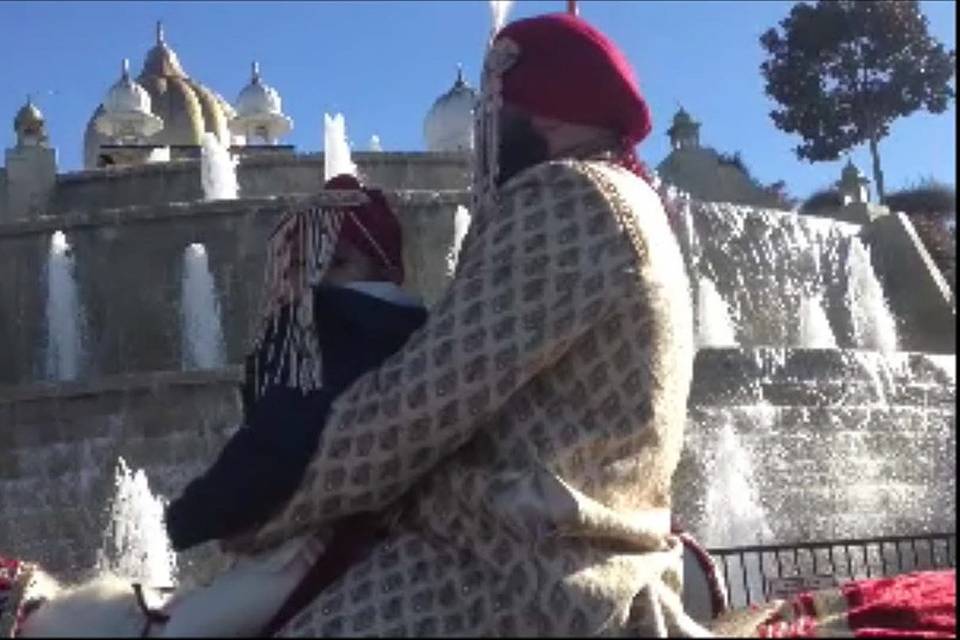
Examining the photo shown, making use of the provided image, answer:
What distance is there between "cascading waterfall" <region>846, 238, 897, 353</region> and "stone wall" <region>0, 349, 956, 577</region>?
473 cm

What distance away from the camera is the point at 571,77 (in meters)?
2.70

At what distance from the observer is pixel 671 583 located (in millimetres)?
2576

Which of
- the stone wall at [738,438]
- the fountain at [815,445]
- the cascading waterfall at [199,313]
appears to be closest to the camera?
the stone wall at [738,438]

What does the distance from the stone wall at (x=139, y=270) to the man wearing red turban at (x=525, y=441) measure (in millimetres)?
14459

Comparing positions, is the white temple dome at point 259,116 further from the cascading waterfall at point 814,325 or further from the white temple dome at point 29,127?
the cascading waterfall at point 814,325

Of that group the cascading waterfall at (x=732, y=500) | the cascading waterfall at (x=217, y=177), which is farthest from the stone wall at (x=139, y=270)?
the cascading waterfall at (x=732, y=500)

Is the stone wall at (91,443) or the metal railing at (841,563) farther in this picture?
the stone wall at (91,443)

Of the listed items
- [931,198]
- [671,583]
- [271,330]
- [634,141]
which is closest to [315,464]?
[271,330]

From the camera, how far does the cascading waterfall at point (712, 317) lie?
56.7ft

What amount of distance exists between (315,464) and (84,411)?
34.5 feet

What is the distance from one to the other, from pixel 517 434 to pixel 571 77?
0.59 metres

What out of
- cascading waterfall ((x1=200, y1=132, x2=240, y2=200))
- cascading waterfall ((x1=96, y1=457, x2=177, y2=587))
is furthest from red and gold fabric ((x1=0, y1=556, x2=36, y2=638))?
cascading waterfall ((x1=200, y1=132, x2=240, y2=200))

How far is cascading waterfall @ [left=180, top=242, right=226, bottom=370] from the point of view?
17.1 metres

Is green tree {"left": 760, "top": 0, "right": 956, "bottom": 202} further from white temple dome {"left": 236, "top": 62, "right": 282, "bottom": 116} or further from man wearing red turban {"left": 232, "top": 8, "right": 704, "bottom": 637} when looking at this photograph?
man wearing red turban {"left": 232, "top": 8, "right": 704, "bottom": 637}
